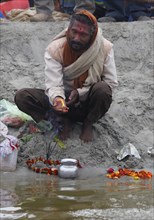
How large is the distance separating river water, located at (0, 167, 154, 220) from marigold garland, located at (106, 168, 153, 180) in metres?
0.06

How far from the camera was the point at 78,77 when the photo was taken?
6508 mm

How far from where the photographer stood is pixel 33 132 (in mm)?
6703

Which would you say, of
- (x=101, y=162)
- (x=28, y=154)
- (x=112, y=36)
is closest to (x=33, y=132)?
(x=28, y=154)

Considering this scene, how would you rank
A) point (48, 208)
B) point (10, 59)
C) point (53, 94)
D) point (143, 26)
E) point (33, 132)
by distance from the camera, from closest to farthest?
point (48, 208)
point (53, 94)
point (33, 132)
point (10, 59)
point (143, 26)

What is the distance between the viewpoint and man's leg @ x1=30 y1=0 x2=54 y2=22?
9.15m

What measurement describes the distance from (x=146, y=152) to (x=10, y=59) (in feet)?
7.96

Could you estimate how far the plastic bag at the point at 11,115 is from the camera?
680 centimetres

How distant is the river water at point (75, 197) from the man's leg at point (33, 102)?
1.93 feet

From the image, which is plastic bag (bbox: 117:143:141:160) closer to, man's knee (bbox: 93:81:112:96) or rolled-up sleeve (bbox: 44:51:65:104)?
man's knee (bbox: 93:81:112:96)

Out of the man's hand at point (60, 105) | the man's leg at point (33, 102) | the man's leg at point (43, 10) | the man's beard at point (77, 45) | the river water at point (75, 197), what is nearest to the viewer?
the river water at point (75, 197)

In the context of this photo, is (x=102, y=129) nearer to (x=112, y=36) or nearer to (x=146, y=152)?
(x=146, y=152)

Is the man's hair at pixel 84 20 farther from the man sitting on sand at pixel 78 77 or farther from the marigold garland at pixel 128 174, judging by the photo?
the marigold garland at pixel 128 174

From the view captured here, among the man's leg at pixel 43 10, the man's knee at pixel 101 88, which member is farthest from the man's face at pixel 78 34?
the man's leg at pixel 43 10

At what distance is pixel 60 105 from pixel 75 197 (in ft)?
3.68
